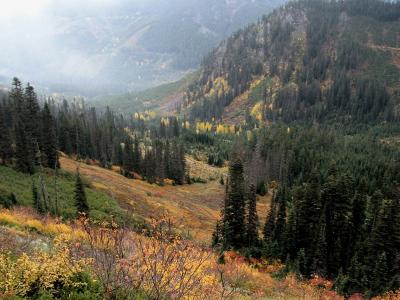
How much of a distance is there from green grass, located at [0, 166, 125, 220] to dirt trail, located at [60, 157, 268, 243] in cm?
323

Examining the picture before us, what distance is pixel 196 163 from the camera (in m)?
145

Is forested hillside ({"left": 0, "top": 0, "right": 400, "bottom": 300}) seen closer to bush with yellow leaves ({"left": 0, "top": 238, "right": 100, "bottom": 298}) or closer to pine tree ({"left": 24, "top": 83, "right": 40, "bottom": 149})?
bush with yellow leaves ({"left": 0, "top": 238, "right": 100, "bottom": 298})

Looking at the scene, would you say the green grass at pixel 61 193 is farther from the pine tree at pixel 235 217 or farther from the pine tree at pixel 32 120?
the pine tree at pixel 235 217

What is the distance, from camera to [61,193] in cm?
4328

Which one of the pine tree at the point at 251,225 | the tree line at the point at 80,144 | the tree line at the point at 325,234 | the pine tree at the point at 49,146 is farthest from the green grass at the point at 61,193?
the pine tree at the point at 251,225

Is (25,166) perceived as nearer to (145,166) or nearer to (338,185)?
(338,185)

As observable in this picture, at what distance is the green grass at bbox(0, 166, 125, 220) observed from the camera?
35.0m

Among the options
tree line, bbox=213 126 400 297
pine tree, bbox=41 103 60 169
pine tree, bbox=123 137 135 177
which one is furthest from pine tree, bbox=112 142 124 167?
tree line, bbox=213 126 400 297

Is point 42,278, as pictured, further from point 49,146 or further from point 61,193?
point 49,146

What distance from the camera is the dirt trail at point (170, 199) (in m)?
55.1

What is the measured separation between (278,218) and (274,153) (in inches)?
3399

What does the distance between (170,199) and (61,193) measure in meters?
36.4

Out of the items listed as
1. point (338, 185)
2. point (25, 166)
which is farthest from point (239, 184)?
point (25, 166)

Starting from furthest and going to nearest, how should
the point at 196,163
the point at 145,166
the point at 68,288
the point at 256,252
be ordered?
the point at 196,163
the point at 145,166
the point at 256,252
the point at 68,288
